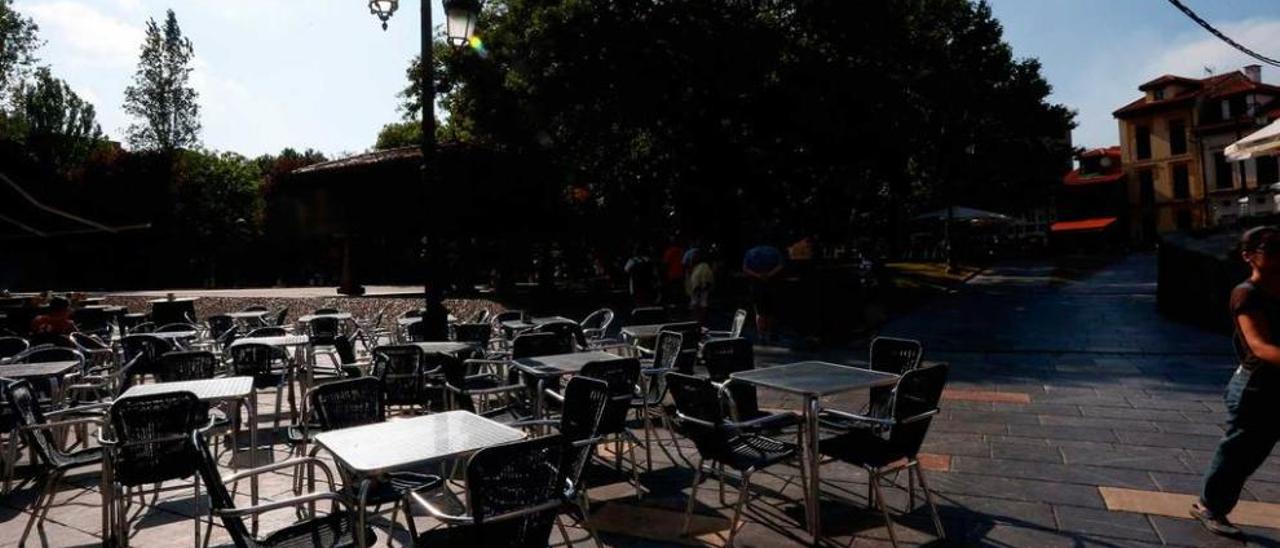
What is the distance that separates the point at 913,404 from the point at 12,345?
8731mm

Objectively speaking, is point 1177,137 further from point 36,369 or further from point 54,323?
point 36,369

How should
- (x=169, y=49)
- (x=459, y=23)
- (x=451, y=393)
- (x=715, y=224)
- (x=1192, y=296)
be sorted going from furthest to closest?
1. (x=169, y=49)
2. (x=715, y=224)
3. (x=1192, y=296)
4. (x=459, y=23)
5. (x=451, y=393)

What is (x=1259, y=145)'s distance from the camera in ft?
28.1

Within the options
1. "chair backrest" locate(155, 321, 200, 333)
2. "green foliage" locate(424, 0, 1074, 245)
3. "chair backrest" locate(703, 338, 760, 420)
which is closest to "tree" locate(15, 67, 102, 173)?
"green foliage" locate(424, 0, 1074, 245)

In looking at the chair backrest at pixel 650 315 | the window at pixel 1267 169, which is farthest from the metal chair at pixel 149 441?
the window at pixel 1267 169

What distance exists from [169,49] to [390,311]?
128 feet

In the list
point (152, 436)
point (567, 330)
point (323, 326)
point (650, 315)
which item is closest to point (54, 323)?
point (323, 326)

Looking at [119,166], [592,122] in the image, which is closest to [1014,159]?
[592,122]

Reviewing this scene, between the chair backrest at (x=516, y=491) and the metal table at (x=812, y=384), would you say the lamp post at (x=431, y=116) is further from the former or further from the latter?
the chair backrest at (x=516, y=491)

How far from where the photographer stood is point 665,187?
20.7 m

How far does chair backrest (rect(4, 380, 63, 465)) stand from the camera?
437 cm

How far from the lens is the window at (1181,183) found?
54219 millimetres

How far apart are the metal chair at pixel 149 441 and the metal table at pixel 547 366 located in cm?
196

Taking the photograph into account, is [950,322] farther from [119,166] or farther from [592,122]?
[119,166]
